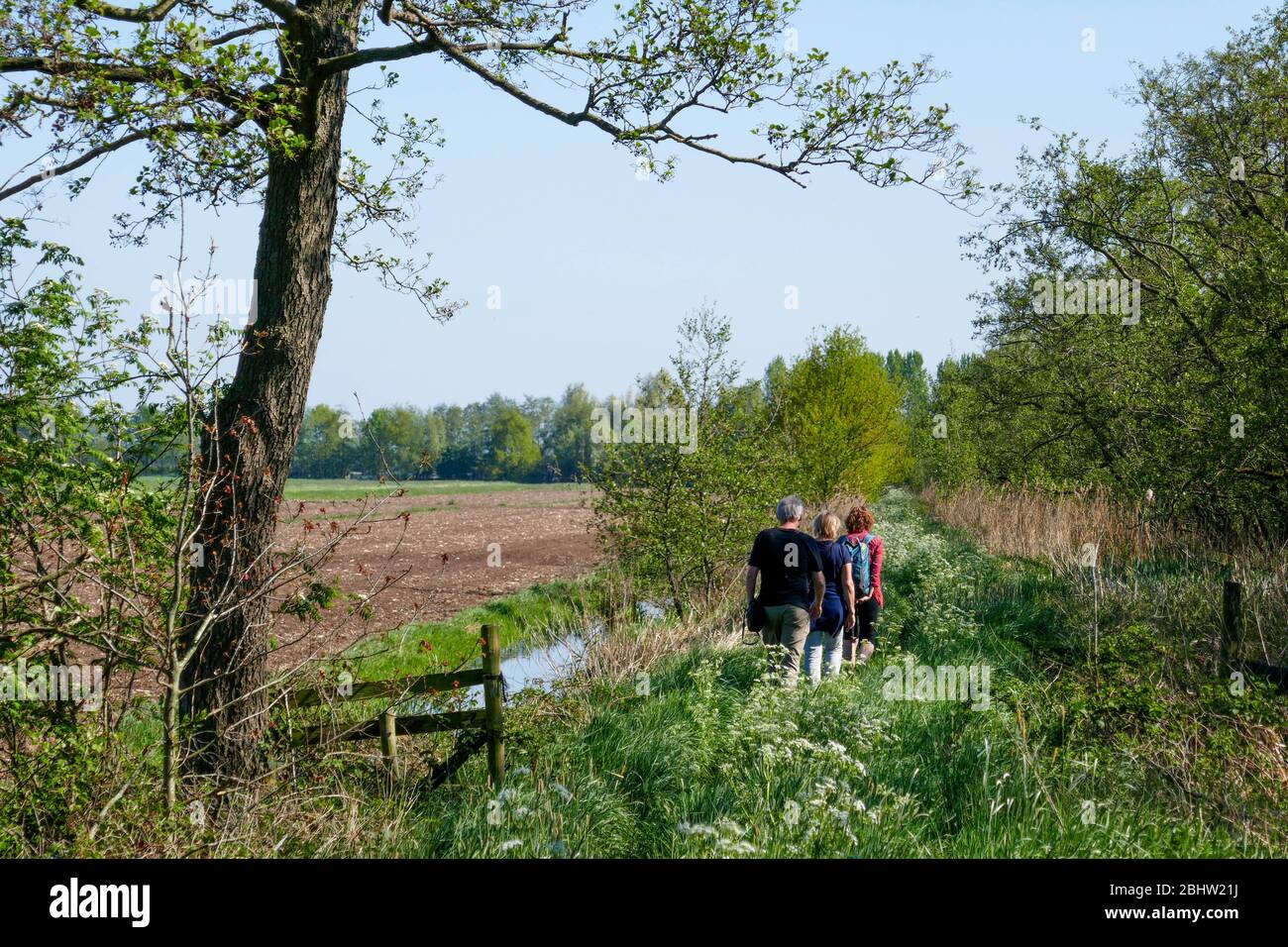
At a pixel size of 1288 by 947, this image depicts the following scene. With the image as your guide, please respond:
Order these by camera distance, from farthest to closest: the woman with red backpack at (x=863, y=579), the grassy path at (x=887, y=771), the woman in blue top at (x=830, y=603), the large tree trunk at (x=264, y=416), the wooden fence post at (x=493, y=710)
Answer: the woman with red backpack at (x=863, y=579) → the woman in blue top at (x=830, y=603) → the wooden fence post at (x=493, y=710) → the large tree trunk at (x=264, y=416) → the grassy path at (x=887, y=771)

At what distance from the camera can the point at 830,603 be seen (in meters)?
8.97

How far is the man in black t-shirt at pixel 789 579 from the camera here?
8.43 metres

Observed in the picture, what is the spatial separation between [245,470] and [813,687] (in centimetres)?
464

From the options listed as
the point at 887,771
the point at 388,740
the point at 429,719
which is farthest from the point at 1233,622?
the point at 388,740

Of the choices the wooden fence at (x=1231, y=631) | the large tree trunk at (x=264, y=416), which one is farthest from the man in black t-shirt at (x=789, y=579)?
the large tree trunk at (x=264, y=416)

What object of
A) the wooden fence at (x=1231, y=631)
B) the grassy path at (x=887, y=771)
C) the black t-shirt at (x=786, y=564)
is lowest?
the grassy path at (x=887, y=771)

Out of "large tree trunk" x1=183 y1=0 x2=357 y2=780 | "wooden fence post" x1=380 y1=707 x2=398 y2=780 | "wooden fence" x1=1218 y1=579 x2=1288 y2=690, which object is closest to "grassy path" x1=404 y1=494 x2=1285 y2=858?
"wooden fence post" x1=380 y1=707 x2=398 y2=780

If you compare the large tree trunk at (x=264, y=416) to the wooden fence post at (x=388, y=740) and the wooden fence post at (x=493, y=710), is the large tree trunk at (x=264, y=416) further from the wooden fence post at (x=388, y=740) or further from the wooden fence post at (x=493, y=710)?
the wooden fence post at (x=493, y=710)

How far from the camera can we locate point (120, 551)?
5672 mm

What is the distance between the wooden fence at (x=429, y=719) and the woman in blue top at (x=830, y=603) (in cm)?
307

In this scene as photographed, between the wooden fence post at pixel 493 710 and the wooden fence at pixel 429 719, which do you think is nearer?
the wooden fence at pixel 429 719

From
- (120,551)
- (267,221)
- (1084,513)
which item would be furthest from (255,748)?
(1084,513)

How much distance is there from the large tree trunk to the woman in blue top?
4.82 meters
